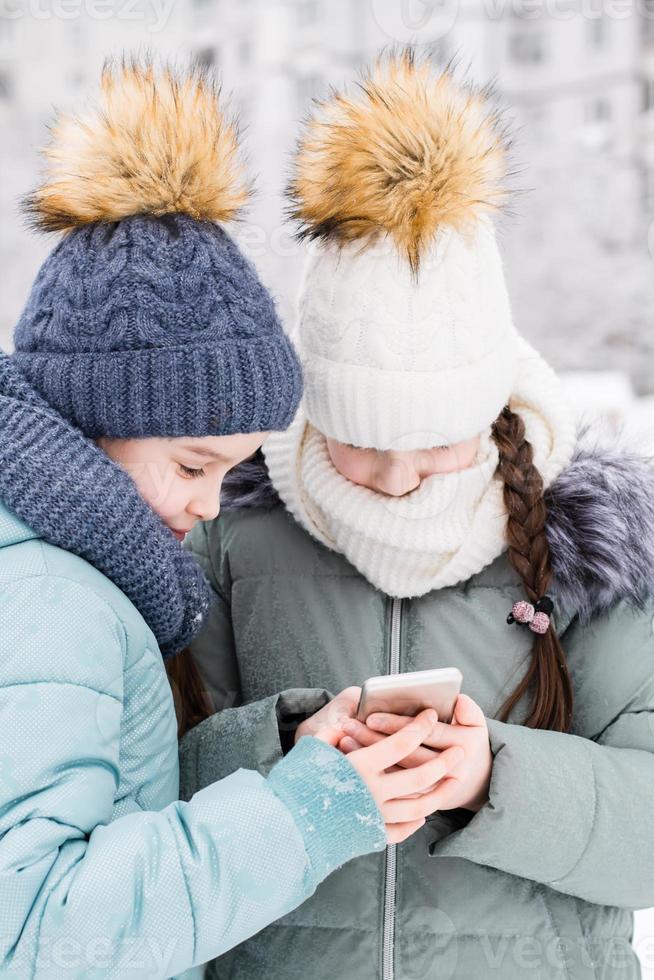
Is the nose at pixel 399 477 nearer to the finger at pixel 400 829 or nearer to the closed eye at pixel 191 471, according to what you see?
the closed eye at pixel 191 471

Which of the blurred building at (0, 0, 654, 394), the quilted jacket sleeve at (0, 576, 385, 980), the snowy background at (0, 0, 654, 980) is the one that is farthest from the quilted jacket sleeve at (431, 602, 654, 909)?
the blurred building at (0, 0, 654, 394)

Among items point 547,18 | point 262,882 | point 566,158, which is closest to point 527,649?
point 262,882

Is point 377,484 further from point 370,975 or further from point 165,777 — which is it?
point 370,975

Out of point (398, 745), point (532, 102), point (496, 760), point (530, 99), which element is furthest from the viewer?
point (530, 99)

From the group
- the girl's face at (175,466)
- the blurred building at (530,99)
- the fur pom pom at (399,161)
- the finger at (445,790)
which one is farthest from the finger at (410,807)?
the blurred building at (530,99)

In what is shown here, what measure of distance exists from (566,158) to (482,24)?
3.51m

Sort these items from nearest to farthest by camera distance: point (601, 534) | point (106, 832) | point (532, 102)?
point (106, 832) < point (601, 534) < point (532, 102)

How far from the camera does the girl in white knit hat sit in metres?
1.17

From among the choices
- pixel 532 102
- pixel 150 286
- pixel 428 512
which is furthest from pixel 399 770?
pixel 532 102

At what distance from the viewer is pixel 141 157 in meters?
1.13

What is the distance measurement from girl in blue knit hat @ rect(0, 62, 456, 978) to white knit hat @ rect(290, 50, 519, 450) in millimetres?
99

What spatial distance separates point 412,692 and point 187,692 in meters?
0.47

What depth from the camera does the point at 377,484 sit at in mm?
1302

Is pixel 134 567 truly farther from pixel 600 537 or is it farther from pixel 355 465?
pixel 600 537
